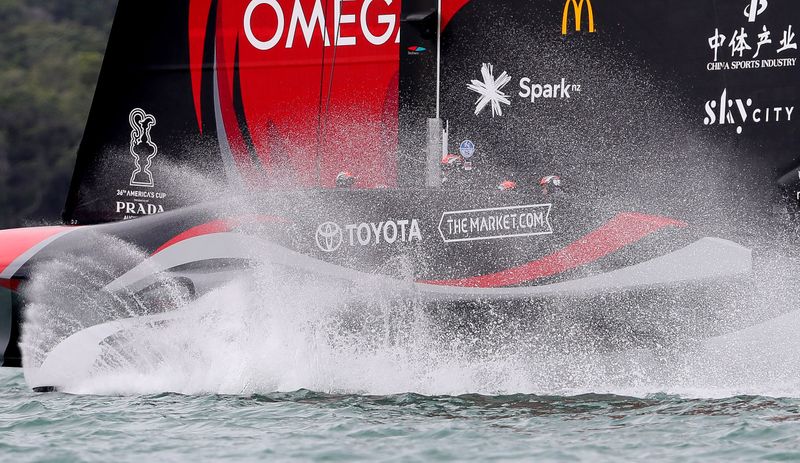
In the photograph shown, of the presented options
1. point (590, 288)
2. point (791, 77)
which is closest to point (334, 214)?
point (590, 288)

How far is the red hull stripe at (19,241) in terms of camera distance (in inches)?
239

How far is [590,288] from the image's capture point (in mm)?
5457

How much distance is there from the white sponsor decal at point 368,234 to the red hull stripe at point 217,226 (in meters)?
0.21

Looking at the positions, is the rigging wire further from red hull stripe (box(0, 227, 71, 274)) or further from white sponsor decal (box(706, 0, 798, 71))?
white sponsor decal (box(706, 0, 798, 71))

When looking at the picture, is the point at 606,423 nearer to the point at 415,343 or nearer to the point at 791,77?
the point at 415,343

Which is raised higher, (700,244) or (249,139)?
(249,139)

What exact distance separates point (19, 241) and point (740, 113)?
130 inches

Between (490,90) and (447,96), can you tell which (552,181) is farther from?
(447,96)

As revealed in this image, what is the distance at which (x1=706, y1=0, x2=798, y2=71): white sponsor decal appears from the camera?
5.74 m

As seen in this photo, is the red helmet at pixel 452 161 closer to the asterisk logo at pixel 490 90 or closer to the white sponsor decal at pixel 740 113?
the asterisk logo at pixel 490 90

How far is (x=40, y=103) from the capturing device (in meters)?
18.5

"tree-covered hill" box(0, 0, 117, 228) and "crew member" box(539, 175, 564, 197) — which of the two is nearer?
"crew member" box(539, 175, 564, 197)

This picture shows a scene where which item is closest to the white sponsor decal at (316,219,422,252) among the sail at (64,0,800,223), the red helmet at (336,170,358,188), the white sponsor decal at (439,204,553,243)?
the white sponsor decal at (439,204,553,243)

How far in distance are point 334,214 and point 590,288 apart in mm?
1123
